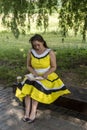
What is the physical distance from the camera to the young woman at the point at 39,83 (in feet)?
16.6

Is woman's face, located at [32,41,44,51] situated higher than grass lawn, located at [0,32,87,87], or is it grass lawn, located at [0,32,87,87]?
woman's face, located at [32,41,44,51]

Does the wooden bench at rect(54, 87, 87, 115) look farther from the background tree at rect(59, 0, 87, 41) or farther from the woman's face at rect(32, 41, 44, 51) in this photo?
the background tree at rect(59, 0, 87, 41)

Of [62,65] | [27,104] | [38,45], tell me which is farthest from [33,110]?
[62,65]

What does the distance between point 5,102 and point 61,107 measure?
995mm

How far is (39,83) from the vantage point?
5.11 metres

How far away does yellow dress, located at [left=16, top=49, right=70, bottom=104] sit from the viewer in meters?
5.06

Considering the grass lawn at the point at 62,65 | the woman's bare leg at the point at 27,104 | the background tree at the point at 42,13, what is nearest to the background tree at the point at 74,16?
the background tree at the point at 42,13

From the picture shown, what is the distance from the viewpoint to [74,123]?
4.93 metres

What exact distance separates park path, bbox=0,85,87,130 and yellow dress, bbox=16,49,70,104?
28 cm

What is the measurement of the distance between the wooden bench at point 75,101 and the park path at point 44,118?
0.45 feet

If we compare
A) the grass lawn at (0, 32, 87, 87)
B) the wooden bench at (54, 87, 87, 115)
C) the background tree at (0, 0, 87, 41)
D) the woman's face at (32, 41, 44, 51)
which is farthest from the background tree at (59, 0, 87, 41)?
the wooden bench at (54, 87, 87, 115)

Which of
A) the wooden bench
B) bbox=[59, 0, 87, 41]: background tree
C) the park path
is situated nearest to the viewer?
the park path

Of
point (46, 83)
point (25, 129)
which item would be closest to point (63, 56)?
point (46, 83)

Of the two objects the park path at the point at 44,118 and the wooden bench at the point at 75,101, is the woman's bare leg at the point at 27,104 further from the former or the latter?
the wooden bench at the point at 75,101
